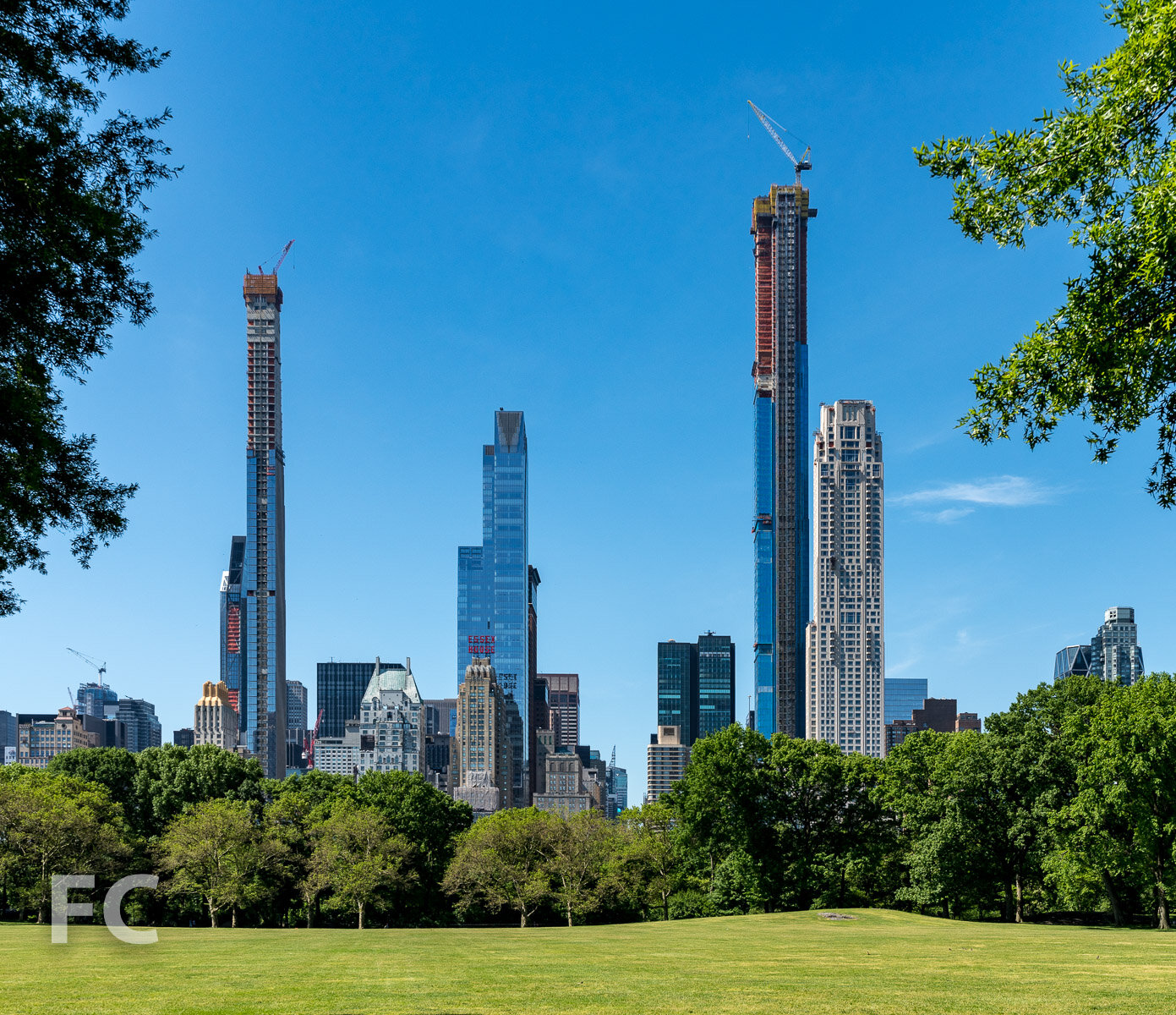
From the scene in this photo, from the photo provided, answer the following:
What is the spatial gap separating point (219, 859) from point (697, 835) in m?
30.6

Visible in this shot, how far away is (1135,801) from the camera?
46.2 metres

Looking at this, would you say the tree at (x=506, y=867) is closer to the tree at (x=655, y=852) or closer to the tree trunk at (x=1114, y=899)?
the tree at (x=655, y=852)

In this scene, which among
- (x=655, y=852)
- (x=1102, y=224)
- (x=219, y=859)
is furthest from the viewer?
(x=655, y=852)

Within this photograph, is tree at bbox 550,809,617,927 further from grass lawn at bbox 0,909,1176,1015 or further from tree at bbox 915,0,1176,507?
tree at bbox 915,0,1176,507

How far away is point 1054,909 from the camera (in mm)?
59500

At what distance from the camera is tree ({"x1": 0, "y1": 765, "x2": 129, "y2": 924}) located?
2090 inches

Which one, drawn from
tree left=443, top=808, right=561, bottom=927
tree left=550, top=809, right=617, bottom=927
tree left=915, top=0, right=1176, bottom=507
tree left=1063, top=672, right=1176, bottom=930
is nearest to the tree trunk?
tree left=1063, top=672, right=1176, bottom=930

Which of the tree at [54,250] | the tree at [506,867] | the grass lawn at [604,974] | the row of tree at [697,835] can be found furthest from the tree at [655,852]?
the tree at [54,250]

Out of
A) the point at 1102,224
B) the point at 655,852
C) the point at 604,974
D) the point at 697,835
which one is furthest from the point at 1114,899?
the point at 1102,224

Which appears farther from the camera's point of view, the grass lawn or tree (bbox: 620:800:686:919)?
tree (bbox: 620:800:686:919)

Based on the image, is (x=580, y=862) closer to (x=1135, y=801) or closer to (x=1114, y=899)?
(x=1114, y=899)

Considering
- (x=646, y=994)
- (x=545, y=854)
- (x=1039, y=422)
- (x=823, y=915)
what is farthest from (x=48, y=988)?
(x=545, y=854)

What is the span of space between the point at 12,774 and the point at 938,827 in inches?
2346

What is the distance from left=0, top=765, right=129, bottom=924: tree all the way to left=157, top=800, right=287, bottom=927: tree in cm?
343
